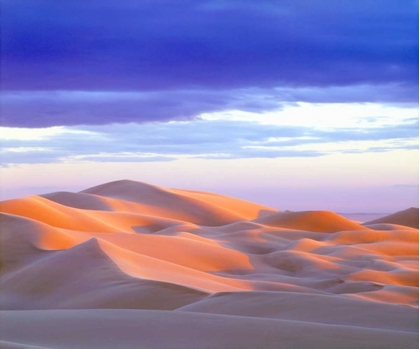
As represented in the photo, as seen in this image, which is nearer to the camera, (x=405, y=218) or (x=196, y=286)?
(x=196, y=286)

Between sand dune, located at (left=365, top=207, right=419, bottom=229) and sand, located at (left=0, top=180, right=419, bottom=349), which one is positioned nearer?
sand, located at (left=0, top=180, right=419, bottom=349)

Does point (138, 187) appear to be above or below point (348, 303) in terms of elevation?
above

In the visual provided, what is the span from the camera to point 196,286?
9492 millimetres

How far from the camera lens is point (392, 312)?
570 centimetres

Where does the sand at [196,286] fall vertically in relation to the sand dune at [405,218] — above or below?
below

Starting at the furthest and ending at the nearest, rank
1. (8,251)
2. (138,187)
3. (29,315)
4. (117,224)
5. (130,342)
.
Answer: (138,187), (117,224), (8,251), (29,315), (130,342)

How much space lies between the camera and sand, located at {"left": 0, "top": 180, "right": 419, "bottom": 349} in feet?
15.1

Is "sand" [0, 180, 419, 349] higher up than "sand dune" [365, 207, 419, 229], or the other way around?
"sand dune" [365, 207, 419, 229]

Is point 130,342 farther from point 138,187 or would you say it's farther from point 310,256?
point 138,187

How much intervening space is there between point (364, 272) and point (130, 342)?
29.9 ft

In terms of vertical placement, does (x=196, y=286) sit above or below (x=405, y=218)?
below

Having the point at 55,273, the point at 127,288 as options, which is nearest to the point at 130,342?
the point at 127,288

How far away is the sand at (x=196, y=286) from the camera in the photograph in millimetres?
4609

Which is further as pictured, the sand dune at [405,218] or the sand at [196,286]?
the sand dune at [405,218]
